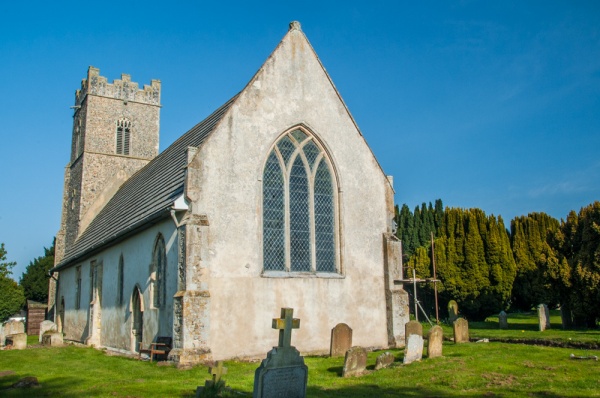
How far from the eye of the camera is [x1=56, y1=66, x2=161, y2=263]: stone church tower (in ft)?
115

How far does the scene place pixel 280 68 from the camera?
19000mm

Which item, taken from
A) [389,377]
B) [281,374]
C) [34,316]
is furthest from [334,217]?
[34,316]

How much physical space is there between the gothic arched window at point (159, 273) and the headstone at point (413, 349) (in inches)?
306

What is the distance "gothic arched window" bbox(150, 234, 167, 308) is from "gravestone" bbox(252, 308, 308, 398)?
324 inches

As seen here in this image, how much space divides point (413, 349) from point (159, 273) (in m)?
8.61

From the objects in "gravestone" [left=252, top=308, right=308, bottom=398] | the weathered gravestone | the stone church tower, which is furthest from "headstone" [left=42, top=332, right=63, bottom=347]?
"gravestone" [left=252, top=308, right=308, bottom=398]

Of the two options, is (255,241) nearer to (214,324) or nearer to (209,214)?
(209,214)

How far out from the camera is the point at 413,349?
1476cm

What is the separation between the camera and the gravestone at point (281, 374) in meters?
9.57

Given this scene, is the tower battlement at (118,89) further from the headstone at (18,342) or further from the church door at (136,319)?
the church door at (136,319)

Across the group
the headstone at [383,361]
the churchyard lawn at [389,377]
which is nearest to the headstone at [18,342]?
the churchyard lawn at [389,377]

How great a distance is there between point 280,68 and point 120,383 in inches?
452

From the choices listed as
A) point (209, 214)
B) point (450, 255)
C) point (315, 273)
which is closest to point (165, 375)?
point (209, 214)

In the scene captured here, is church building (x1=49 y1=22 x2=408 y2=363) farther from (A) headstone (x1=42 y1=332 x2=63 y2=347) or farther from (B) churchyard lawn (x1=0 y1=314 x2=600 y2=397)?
(A) headstone (x1=42 y1=332 x2=63 y2=347)
